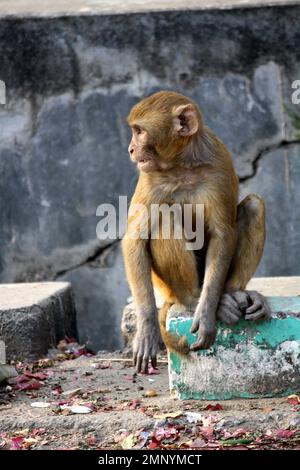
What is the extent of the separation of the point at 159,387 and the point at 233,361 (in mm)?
848

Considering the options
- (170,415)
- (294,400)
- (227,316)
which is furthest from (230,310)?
(170,415)

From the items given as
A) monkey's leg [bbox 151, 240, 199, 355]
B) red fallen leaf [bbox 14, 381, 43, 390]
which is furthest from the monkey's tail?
red fallen leaf [bbox 14, 381, 43, 390]

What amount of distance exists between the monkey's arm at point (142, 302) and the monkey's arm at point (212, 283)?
0.30m

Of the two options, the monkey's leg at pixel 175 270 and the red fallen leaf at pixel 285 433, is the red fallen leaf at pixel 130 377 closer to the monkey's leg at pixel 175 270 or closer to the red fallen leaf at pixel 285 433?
the monkey's leg at pixel 175 270

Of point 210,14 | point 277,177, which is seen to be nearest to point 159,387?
point 277,177

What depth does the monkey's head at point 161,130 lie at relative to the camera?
21.1ft

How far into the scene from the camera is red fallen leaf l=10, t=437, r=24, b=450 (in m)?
5.90

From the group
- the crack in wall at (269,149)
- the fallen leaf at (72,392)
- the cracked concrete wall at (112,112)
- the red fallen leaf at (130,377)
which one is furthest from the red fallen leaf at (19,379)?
the crack in wall at (269,149)

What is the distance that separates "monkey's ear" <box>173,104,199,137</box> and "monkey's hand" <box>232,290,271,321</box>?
3.26 ft

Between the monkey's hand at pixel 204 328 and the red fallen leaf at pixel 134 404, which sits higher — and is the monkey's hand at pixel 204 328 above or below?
above

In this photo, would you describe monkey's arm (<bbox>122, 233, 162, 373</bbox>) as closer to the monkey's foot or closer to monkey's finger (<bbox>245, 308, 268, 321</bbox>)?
the monkey's foot

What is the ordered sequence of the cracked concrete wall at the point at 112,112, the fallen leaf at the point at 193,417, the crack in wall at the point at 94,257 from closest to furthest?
the fallen leaf at the point at 193,417 → the cracked concrete wall at the point at 112,112 → the crack in wall at the point at 94,257

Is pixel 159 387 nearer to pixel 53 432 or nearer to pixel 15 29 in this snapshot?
pixel 53 432

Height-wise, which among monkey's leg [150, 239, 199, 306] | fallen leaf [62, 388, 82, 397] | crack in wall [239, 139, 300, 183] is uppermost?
crack in wall [239, 139, 300, 183]
